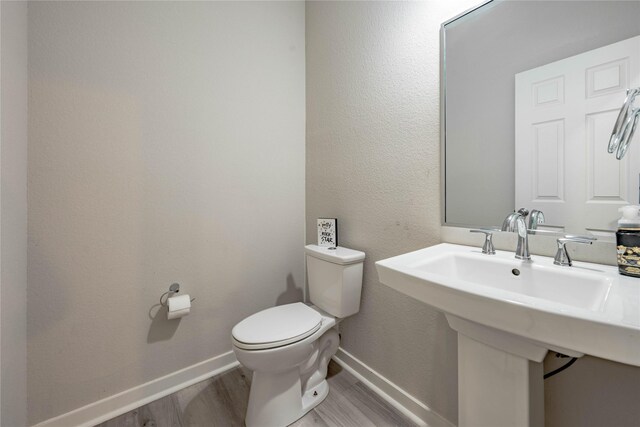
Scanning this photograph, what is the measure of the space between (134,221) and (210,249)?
0.40 m

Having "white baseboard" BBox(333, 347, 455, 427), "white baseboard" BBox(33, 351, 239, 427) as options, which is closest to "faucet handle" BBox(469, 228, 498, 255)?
"white baseboard" BBox(333, 347, 455, 427)

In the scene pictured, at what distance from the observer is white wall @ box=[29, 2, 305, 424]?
108cm

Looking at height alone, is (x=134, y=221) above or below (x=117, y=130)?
below

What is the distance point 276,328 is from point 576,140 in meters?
1.34

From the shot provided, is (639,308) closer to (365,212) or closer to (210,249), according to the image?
(365,212)

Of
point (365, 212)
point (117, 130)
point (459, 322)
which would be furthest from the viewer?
point (365, 212)

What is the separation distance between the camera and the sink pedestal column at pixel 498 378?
26.2 inches

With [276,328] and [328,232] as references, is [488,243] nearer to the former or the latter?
[328,232]

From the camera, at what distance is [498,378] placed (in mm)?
708

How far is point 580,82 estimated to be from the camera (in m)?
0.80

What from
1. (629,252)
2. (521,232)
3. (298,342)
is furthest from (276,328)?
(629,252)

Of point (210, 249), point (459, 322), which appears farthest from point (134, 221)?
point (459, 322)

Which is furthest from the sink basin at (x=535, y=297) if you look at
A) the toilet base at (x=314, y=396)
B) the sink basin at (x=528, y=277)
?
the toilet base at (x=314, y=396)

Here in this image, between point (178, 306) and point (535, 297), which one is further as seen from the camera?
point (178, 306)
